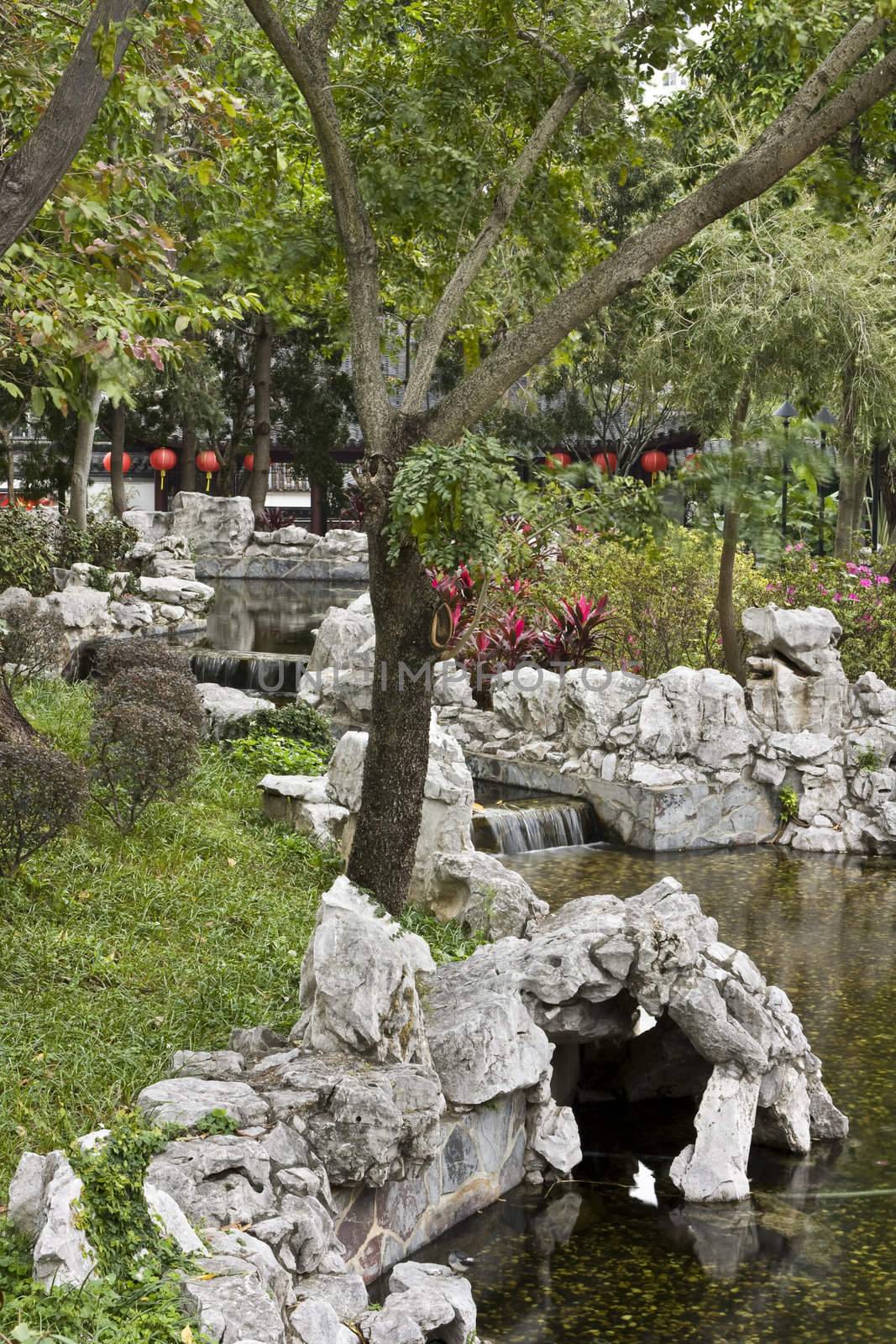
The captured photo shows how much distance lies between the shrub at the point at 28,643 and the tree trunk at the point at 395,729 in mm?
6324

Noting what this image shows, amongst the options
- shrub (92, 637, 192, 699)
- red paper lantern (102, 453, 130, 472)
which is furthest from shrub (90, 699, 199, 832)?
red paper lantern (102, 453, 130, 472)

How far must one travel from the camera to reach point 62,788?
7.00 m

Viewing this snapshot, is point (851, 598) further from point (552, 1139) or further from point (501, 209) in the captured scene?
point (552, 1139)

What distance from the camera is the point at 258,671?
1662 cm

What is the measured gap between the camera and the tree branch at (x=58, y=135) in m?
4.88

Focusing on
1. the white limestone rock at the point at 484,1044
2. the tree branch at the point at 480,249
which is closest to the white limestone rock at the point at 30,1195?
the white limestone rock at the point at 484,1044

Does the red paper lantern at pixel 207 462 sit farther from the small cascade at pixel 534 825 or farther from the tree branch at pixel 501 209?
the tree branch at pixel 501 209

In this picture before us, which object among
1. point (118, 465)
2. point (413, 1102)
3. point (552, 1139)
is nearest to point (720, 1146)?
point (552, 1139)

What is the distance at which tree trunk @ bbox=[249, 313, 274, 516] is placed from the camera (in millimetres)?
31391

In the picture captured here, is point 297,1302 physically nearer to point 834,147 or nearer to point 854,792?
point 834,147

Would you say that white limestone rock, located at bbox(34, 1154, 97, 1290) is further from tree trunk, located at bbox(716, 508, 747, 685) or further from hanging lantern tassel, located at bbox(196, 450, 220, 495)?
hanging lantern tassel, located at bbox(196, 450, 220, 495)

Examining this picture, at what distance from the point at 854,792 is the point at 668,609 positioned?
3897 mm

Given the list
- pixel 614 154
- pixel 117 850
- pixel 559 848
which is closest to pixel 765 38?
pixel 614 154

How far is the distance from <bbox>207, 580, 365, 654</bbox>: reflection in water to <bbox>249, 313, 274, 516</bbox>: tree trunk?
388 centimetres
